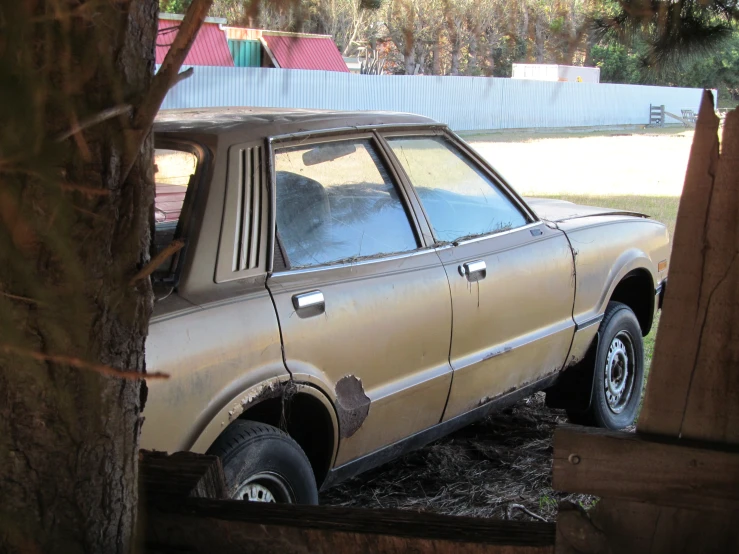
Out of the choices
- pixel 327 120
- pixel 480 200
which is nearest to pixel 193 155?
pixel 327 120

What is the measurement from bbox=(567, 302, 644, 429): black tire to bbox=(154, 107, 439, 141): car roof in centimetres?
182

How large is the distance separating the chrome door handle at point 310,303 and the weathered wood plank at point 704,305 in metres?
1.85

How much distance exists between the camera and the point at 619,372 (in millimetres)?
5535

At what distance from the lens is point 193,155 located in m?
3.40

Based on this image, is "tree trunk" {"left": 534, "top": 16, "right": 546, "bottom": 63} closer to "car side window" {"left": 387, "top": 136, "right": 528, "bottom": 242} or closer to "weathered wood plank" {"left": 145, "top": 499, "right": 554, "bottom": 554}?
"weathered wood plank" {"left": 145, "top": 499, "right": 554, "bottom": 554}

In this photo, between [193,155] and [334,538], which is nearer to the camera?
[334,538]

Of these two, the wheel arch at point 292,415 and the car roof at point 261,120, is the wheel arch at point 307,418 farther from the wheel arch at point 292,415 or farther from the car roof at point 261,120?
the car roof at point 261,120

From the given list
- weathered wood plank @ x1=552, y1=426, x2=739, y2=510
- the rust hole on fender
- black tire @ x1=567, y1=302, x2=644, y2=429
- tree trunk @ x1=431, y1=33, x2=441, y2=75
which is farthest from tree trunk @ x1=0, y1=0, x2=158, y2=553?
black tire @ x1=567, y1=302, x2=644, y2=429


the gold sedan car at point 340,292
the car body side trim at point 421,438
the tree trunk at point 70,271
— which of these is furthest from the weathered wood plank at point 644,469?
the car body side trim at point 421,438

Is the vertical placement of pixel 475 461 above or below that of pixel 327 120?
below

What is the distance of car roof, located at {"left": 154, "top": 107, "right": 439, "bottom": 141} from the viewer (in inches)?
138

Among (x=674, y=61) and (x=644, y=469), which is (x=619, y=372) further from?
(x=644, y=469)

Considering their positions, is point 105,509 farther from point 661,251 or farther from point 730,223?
point 661,251

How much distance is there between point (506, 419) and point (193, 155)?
3.08 m
